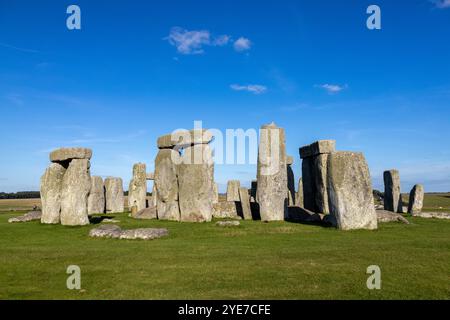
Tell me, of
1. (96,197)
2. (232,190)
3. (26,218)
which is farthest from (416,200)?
(26,218)

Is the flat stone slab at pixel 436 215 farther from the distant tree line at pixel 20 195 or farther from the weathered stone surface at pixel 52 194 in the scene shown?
the distant tree line at pixel 20 195

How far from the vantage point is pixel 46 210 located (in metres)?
18.4

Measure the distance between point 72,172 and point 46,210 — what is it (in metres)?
2.41

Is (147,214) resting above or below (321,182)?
below

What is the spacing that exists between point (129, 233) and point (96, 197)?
16011 millimetres

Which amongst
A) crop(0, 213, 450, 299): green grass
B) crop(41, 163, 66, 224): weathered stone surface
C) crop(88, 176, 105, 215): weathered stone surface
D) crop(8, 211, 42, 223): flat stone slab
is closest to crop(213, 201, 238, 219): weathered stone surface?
crop(0, 213, 450, 299): green grass

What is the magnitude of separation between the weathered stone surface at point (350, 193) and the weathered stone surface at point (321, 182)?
6638 mm

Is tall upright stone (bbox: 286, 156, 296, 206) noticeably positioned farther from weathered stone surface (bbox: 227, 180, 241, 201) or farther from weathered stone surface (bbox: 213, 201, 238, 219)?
weathered stone surface (bbox: 213, 201, 238, 219)

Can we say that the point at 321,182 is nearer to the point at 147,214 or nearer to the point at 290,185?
the point at 290,185

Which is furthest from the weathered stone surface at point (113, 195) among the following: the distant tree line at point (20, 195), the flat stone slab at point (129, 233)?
the distant tree line at point (20, 195)

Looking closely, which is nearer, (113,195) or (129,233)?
(129,233)

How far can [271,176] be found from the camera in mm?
19266

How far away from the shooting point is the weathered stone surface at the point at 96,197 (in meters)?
28.1
